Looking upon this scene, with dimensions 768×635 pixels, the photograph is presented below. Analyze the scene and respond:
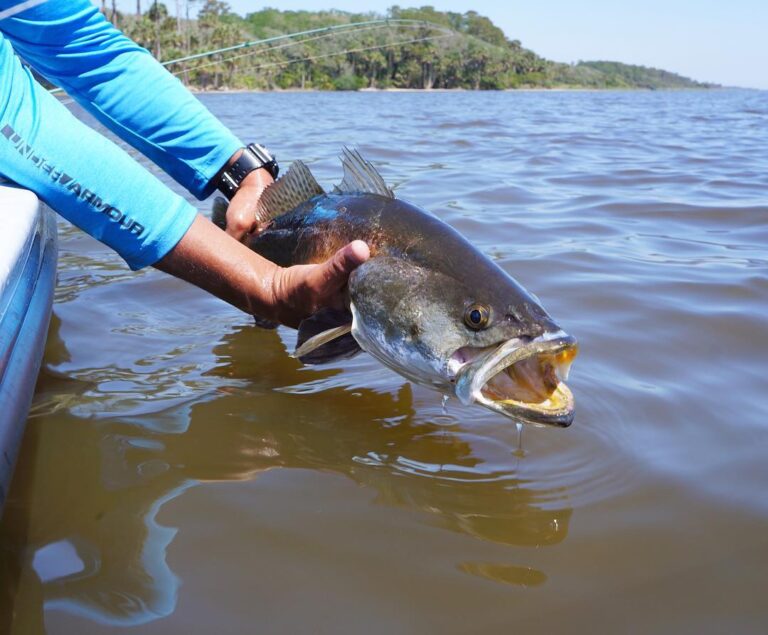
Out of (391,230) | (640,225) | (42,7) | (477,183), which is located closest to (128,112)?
(42,7)

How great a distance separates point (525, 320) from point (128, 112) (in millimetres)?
2373

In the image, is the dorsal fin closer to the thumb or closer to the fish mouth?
the thumb

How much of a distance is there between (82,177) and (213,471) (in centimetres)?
101

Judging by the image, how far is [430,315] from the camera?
86.1 inches

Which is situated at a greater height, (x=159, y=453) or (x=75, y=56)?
(x=75, y=56)

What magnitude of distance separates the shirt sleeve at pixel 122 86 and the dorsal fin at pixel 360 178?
3.56 feet

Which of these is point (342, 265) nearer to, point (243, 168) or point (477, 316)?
point (477, 316)

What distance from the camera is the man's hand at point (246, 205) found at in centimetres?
326

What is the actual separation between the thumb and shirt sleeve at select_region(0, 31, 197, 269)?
484 millimetres

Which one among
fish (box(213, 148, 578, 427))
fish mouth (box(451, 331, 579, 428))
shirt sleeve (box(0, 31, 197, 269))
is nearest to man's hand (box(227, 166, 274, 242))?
fish (box(213, 148, 578, 427))

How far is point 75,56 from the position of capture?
3320mm

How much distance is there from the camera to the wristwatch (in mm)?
3627

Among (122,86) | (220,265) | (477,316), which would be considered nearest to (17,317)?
(220,265)

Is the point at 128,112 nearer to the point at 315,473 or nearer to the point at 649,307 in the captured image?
the point at 315,473
